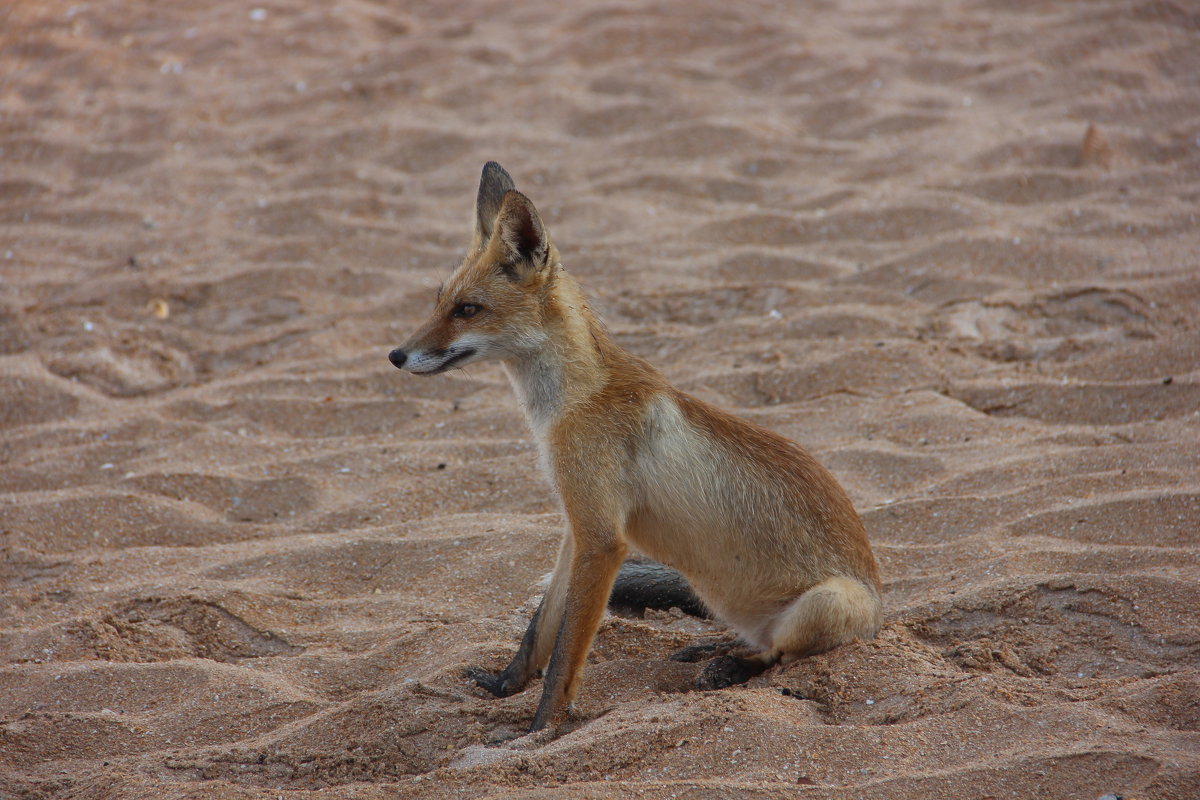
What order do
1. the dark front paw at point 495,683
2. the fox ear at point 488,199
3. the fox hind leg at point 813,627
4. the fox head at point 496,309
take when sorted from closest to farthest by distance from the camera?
the fox hind leg at point 813,627, the dark front paw at point 495,683, the fox head at point 496,309, the fox ear at point 488,199

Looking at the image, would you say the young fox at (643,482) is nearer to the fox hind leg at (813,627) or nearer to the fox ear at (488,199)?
the fox hind leg at (813,627)

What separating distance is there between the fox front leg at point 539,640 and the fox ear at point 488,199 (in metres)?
1.46

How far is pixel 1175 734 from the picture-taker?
9.91 ft

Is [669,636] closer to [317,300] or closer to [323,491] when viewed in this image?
[323,491]

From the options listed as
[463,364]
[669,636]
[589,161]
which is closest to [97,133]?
[589,161]

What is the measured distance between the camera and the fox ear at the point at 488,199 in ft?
14.7

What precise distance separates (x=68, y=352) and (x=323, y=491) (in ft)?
8.81

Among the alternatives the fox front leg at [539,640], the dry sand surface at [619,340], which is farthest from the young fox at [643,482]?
the dry sand surface at [619,340]

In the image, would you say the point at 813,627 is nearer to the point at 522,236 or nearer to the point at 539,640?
the point at 539,640

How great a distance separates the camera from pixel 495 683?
13.1ft

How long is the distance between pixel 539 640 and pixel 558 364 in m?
1.14

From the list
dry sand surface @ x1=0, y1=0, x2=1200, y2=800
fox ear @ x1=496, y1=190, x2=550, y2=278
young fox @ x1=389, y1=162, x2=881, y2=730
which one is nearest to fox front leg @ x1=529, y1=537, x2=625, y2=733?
young fox @ x1=389, y1=162, x2=881, y2=730

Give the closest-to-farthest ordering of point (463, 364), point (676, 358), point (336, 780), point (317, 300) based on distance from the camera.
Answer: point (336, 780) < point (463, 364) < point (676, 358) < point (317, 300)

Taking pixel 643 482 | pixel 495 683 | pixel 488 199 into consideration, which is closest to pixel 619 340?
pixel 488 199
